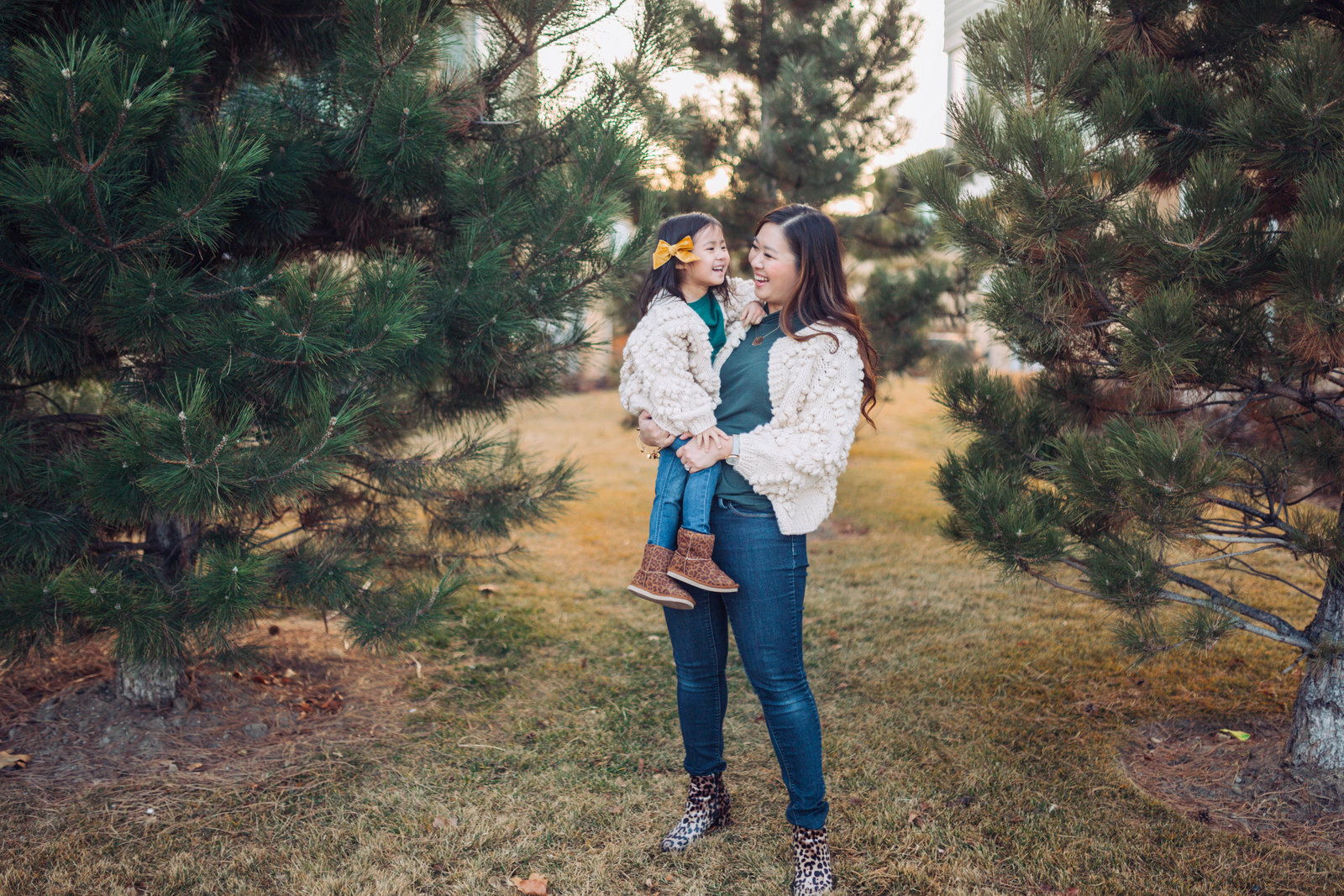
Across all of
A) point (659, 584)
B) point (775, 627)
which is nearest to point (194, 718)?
point (659, 584)

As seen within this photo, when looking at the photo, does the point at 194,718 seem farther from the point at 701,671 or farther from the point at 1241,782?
the point at 1241,782

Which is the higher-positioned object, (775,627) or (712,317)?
(712,317)

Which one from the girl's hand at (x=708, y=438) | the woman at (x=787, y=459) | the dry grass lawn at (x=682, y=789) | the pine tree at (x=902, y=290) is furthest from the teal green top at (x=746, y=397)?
the pine tree at (x=902, y=290)

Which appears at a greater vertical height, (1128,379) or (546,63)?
(546,63)

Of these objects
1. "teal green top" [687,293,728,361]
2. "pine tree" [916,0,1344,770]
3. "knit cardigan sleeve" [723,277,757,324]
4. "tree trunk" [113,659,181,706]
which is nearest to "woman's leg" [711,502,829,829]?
"teal green top" [687,293,728,361]

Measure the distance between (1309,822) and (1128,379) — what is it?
4.87 ft

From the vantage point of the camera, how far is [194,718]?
3.34 meters

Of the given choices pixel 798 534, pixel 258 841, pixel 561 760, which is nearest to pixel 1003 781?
pixel 798 534

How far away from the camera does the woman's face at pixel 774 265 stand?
236 centimetres

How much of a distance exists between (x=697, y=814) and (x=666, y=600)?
0.83 metres

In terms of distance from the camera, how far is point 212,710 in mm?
3414

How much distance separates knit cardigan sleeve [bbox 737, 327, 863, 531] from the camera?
2.24 metres

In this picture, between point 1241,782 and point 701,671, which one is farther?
point 1241,782

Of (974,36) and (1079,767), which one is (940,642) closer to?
(1079,767)
